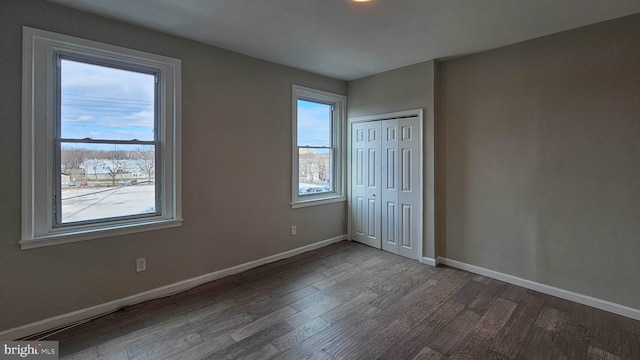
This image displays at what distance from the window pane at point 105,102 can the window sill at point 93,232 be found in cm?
82

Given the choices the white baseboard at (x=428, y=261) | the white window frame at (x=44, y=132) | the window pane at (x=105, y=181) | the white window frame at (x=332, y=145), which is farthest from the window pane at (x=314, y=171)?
the white window frame at (x=44, y=132)

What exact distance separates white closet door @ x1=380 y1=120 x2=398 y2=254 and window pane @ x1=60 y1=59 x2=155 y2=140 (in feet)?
9.63

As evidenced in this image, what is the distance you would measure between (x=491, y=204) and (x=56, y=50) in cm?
449

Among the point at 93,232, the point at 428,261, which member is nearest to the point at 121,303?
the point at 93,232

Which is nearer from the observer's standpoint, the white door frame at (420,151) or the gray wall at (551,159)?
the gray wall at (551,159)

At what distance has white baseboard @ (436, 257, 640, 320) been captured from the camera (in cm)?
Answer: 252

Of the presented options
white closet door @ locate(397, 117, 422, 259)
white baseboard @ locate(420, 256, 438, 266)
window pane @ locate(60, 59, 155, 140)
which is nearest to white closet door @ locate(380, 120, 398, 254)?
white closet door @ locate(397, 117, 422, 259)

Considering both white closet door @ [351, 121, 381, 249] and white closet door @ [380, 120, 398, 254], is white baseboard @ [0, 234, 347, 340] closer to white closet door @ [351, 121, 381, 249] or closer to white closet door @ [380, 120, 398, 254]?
white closet door @ [351, 121, 381, 249]

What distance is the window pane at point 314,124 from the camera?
4172 millimetres

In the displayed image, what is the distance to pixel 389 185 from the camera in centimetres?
410

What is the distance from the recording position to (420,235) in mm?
3771

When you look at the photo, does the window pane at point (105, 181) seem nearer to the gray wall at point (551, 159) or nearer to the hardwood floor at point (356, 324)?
the hardwood floor at point (356, 324)

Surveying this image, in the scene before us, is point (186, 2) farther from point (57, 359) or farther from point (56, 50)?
point (57, 359)

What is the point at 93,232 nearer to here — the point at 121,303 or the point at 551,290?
the point at 121,303
